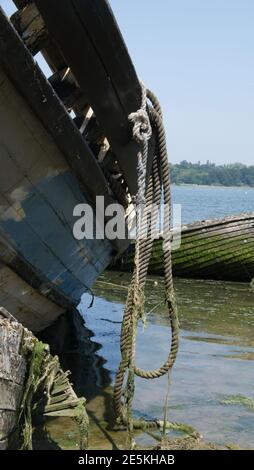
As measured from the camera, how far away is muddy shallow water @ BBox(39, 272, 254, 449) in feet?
15.3

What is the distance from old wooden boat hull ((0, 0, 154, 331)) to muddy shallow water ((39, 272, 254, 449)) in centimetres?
98

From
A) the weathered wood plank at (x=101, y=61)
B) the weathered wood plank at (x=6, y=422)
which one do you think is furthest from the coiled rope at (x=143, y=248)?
the weathered wood plank at (x=6, y=422)

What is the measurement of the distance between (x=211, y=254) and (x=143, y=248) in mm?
7053

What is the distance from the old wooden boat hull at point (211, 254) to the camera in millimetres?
11547

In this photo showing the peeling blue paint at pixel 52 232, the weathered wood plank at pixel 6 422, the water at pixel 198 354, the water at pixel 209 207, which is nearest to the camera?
the weathered wood plank at pixel 6 422

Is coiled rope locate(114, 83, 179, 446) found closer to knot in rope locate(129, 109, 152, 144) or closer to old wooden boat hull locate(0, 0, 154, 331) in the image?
knot in rope locate(129, 109, 152, 144)

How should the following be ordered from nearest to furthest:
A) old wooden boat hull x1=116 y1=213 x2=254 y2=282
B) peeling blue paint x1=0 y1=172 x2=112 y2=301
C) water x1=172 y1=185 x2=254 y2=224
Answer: peeling blue paint x1=0 y1=172 x2=112 y2=301
old wooden boat hull x1=116 y1=213 x2=254 y2=282
water x1=172 y1=185 x2=254 y2=224

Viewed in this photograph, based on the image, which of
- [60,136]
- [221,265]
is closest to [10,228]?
[60,136]

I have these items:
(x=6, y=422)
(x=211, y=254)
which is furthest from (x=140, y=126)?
(x=211, y=254)

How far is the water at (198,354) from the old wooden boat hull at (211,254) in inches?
35.6

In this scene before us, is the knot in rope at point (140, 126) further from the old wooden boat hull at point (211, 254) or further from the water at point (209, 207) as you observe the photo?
the water at point (209, 207)

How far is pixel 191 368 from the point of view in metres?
6.10

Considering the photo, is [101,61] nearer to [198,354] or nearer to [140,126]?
[140,126]

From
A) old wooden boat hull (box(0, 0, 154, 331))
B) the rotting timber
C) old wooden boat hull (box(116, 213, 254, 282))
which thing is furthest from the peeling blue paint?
old wooden boat hull (box(116, 213, 254, 282))
